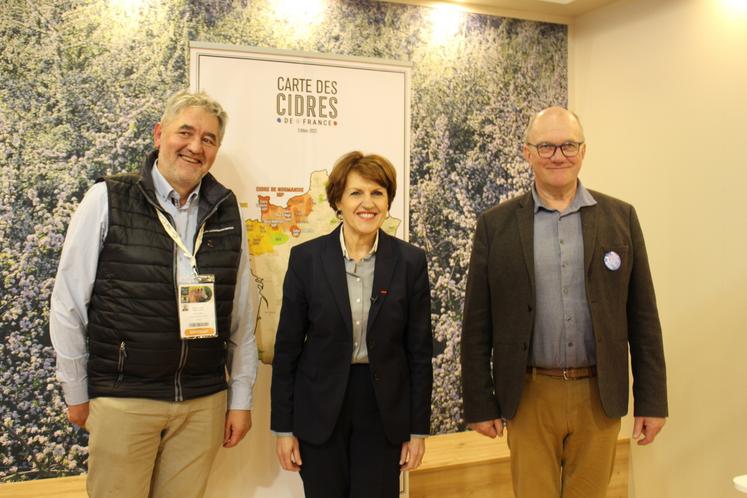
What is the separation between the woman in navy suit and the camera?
6.41 ft

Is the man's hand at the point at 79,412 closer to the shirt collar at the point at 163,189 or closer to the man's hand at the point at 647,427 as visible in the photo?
the shirt collar at the point at 163,189

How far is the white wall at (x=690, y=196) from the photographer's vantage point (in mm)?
2814

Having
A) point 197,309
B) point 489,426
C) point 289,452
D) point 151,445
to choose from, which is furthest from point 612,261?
point 151,445

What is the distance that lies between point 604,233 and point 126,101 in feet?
7.16

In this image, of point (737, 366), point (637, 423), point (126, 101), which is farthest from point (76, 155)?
point (737, 366)

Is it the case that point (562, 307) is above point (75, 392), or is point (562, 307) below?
above

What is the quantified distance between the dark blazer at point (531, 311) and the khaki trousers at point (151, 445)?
2.99 ft

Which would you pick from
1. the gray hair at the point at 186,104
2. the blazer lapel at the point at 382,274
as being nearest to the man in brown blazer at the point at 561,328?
the blazer lapel at the point at 382,274

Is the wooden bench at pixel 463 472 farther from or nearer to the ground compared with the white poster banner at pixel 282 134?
nearer to the ground

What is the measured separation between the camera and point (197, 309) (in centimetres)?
193

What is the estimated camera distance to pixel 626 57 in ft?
11.2

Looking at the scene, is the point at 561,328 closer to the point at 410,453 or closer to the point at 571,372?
the point at 571,372

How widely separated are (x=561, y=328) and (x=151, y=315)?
1.31m

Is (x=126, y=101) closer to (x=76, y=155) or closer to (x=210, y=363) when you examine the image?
Answer: (x=76, y=155)
